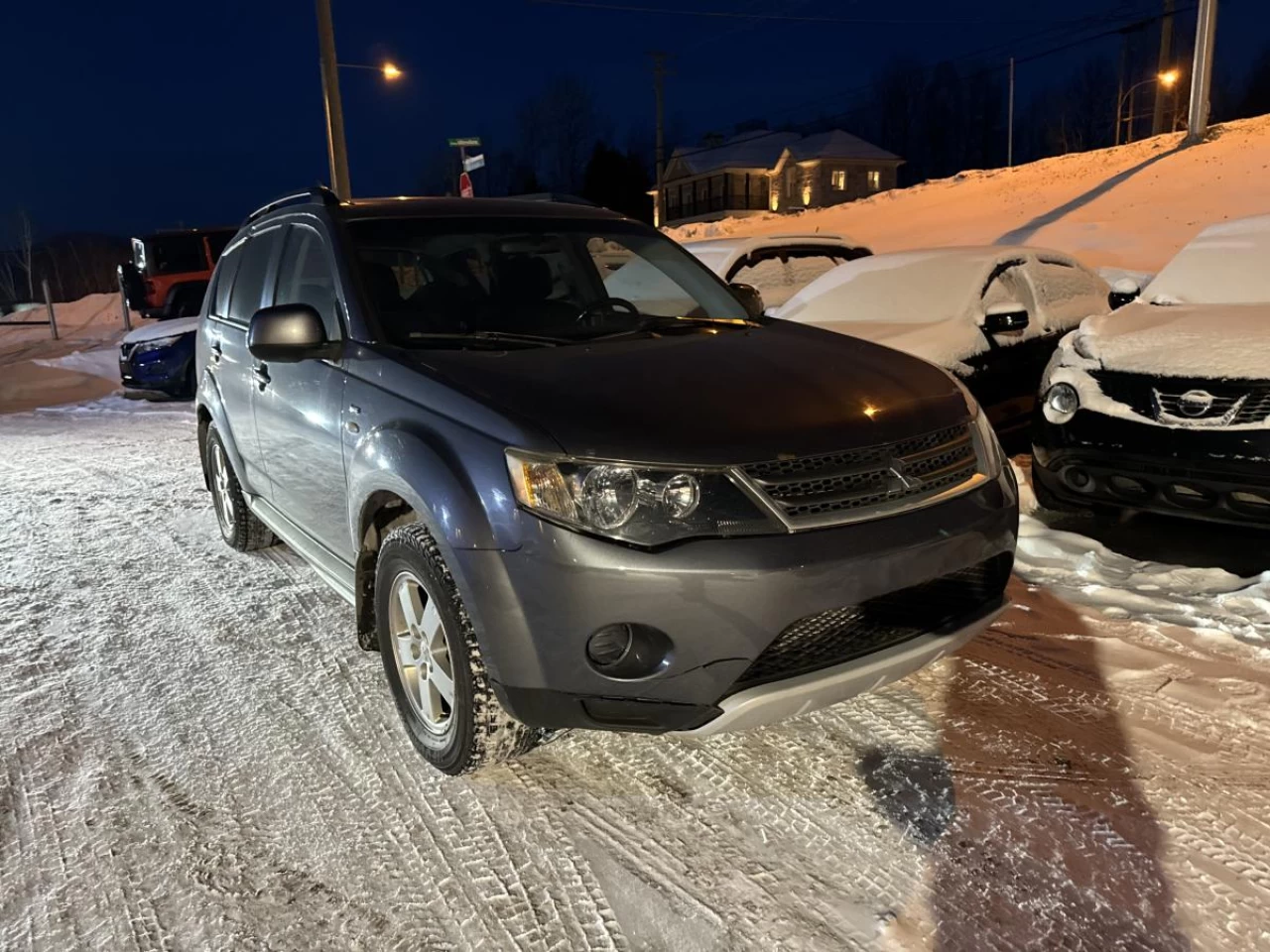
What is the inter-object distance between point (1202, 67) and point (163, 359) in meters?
23.6

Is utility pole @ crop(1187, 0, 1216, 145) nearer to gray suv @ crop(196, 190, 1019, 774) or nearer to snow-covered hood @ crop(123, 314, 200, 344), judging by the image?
snow-covered hood @ crop(123, 314, 200, 344)

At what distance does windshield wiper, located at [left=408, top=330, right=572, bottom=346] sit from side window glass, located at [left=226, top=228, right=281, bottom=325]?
151 cm

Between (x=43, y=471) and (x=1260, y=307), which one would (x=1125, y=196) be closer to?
(x=1260, y=307)

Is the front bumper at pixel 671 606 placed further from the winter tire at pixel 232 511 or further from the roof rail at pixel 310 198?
the winter tire at pixel 232 511

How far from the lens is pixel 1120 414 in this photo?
15.1ft

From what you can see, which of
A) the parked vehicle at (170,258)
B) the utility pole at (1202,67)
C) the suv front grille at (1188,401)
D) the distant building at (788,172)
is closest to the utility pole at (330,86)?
the parked vehicle at (170,258)

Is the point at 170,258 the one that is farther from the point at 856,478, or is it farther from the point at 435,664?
the point at 856,478

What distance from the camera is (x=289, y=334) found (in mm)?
3230

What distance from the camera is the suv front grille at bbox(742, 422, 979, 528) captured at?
2.53m

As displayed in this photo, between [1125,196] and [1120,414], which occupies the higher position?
[1125,196]

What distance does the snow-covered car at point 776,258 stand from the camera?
30.6 feet

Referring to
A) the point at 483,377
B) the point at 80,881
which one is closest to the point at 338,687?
the point at 80,881

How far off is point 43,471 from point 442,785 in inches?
259

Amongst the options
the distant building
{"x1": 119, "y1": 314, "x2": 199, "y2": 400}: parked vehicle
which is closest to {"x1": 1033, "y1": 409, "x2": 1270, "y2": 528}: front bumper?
{"x1": 119, "y1": 314, "x2": 199, "y2": 400}: parked vehicle
